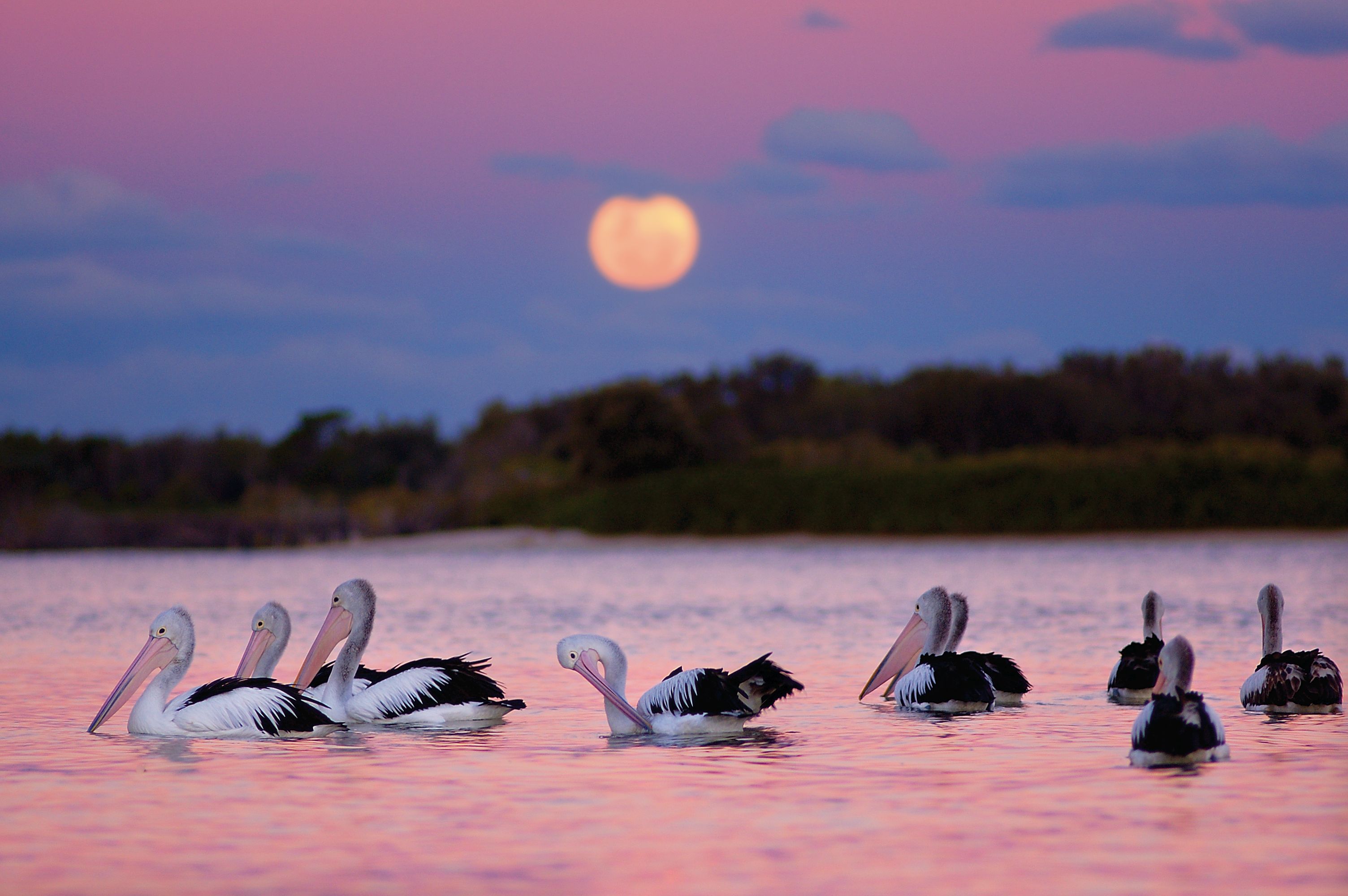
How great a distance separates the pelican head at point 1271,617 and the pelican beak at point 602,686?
3.45 m

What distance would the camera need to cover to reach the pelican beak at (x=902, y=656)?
8992mm

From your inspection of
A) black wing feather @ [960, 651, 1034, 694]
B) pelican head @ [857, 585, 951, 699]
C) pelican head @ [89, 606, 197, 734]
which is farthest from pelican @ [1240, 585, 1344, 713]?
pelican head @ [89, 606, 197, 734]

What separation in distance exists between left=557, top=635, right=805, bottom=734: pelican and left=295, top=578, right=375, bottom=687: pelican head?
1.30 meters

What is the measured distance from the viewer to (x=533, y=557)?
30.1 metres

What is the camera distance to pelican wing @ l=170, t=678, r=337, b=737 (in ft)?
24.3

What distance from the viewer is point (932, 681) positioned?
8.18 m

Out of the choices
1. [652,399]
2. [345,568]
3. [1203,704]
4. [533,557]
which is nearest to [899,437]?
[652,399]

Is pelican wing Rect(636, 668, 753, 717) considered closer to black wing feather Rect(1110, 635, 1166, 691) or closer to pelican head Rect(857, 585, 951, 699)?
pelican head Rect(857, 585, 951, 699)

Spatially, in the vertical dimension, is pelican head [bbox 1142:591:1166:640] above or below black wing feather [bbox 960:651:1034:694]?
above

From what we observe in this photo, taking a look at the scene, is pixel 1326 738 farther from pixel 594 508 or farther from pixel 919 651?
pixel 594 508

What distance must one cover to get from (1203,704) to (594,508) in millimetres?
29629

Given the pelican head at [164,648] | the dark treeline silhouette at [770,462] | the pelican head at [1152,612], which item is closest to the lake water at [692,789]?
the pelican head at [164,648]

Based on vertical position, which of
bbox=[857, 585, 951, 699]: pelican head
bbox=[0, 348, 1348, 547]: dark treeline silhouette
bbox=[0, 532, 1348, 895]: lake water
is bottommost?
bbox=[0, 532, 1348, 895]: lake water

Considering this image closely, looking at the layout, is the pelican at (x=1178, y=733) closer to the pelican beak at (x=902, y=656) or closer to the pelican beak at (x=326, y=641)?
the pelican beak at (x=902, y=656)
